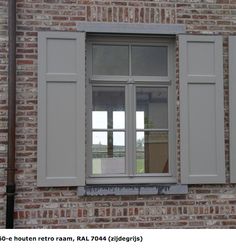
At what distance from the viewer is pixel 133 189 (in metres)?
5.44

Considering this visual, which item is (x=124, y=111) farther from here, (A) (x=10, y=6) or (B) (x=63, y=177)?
(A) (x=10, y=6)

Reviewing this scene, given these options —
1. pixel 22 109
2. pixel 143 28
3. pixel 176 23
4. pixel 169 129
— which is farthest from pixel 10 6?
pixel 169 129

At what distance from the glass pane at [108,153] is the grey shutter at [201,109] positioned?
75cm

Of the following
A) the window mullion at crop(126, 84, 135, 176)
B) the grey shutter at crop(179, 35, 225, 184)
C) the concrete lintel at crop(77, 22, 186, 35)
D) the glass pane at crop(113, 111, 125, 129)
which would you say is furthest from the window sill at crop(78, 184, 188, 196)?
the concrete lintel at crop(77, 22, 186, 35)

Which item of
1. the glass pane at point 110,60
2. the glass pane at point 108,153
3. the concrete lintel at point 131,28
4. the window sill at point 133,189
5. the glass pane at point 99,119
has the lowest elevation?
the window sill at point 133,189

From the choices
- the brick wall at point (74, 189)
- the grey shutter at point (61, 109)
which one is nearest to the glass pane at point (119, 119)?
the grey shutter at point (61, 109)

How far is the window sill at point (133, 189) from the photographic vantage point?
537 centimetres

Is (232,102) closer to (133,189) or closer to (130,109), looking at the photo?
(130,109)

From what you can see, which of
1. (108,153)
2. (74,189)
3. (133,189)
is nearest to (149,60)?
(108,153)

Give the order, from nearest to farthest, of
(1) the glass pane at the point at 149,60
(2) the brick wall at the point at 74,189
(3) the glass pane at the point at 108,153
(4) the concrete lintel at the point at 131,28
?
(2) the brick wall at the point at 74,189 → (4) the concrete lintel at the point at 131,28 → (3) the glass pane at the point at 108,153 → (1) the glass pane at the point at 149,60

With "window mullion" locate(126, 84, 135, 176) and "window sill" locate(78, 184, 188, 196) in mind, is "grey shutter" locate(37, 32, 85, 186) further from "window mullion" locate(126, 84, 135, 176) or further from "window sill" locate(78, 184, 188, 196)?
"window mullion" locate(126, 84, 135, 176)

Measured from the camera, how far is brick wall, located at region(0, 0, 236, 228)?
5.32 metres

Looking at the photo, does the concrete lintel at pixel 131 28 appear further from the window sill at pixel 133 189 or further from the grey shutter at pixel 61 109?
the window sill at pixel 133 189

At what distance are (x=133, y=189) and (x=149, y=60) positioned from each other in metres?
1.61
